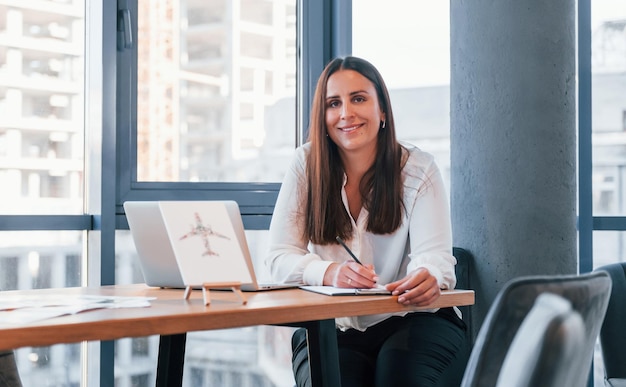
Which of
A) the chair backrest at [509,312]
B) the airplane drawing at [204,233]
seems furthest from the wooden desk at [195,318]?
the chair backrest at [509,312]

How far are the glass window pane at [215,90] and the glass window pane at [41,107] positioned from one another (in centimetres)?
26

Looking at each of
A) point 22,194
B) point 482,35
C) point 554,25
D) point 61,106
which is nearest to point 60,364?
point 22,194

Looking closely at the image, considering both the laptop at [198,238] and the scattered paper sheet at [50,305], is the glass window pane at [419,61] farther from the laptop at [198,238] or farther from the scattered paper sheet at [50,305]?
the scattered paper sheet at [50,305]

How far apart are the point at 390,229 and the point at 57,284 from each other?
142cm

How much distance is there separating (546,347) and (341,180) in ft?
5.70

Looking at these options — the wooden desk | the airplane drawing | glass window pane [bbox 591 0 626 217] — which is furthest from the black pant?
glass window pane [bbox 591 0 626 217]

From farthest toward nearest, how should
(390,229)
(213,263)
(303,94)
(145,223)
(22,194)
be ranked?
1. (303,94)
2. (22,194)
3. (390,229)
4. (145,223)
5. (213,263)

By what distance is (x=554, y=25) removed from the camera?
3.19 meters

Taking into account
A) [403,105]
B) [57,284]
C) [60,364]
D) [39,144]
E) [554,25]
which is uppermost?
[554,25]

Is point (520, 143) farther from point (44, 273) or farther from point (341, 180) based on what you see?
point (44, 273)

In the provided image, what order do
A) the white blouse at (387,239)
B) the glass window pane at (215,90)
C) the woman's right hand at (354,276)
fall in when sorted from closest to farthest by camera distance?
the woman's right hand at (354,276)
the white blouse at (387,239)
the glass window pane at (215,90)

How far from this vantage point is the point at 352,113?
2643mm

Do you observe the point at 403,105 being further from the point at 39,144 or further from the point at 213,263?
the point at 213,263

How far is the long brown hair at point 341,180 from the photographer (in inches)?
99.3
